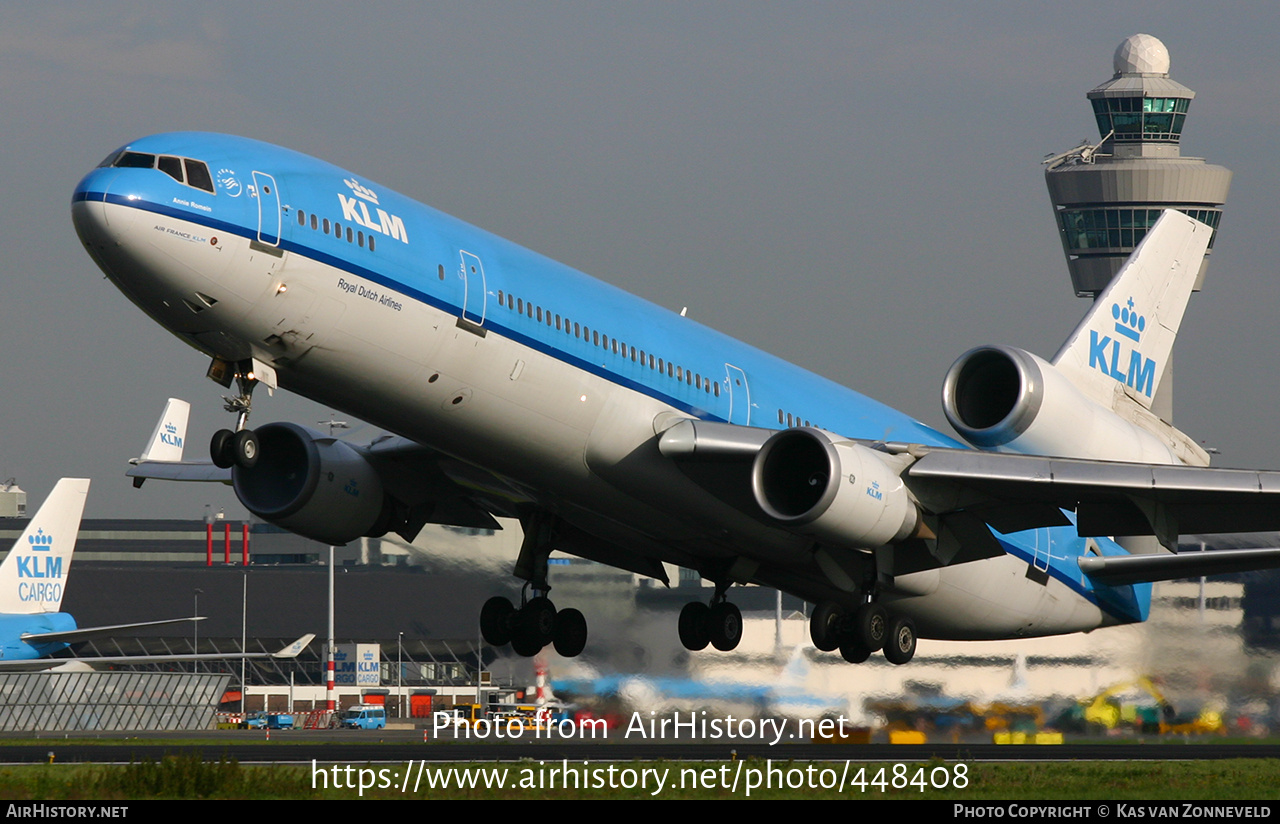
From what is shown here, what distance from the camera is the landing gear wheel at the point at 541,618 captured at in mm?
28672

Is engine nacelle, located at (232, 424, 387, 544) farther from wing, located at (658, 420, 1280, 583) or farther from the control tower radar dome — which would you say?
the control tower radar dome

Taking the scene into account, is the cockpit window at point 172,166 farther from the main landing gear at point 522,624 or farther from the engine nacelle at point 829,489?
the main landing gear at point 522,624

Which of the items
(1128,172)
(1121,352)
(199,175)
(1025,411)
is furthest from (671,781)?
(1128,172)

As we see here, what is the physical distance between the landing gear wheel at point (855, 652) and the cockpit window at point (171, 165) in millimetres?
13109

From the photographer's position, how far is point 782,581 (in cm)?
2841

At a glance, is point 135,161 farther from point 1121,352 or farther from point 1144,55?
point 1144,55

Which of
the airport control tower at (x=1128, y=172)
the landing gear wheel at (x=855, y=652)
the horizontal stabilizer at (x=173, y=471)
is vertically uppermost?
the airport control tower at (x=1128, y=172)

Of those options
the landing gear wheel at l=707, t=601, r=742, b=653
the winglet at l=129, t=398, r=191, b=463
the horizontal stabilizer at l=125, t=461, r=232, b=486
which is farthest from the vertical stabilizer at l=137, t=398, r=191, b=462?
the landing gear wheel at l=707, t=601, r=742, b=653

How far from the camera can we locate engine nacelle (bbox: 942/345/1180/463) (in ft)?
90.5

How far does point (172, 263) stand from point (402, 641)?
2049 inches

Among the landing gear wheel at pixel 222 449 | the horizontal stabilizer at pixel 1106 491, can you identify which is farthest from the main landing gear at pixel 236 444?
the horizontal stabilizer at pixel 1106 491

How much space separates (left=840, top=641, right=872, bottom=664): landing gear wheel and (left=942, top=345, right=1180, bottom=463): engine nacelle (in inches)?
169
